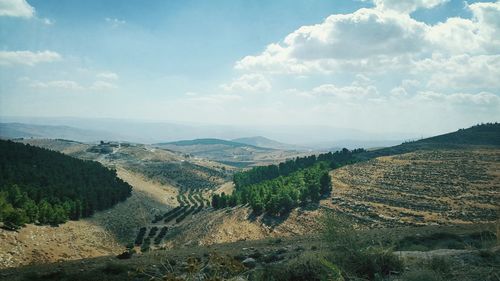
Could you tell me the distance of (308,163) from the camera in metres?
119

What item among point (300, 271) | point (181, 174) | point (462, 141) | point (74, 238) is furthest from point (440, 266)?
point (181, 174)

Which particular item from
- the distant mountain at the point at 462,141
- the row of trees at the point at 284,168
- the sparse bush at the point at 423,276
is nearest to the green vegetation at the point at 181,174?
the row of trees at the point at 284,168

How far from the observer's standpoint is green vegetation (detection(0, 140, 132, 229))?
164 feet

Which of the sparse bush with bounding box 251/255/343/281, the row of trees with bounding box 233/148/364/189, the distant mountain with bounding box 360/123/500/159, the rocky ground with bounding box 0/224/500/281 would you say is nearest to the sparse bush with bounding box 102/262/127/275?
the rocky ground with bounding box 0/224/500/281

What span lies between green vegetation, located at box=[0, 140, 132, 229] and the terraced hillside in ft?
152

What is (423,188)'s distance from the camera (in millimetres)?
61281

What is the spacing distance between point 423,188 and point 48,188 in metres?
71.1

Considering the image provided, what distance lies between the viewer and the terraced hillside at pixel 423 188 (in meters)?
47.9

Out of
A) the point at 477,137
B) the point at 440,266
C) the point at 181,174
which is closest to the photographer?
the point at 440,266

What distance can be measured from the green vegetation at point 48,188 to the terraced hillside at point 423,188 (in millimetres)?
46254

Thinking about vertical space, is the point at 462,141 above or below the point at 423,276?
above

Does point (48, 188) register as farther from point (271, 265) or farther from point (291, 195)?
point (271, 265)

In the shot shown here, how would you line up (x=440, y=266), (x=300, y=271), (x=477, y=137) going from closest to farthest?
(x=440, y=266) → (x=300, y=271) → (x=477, y=137)

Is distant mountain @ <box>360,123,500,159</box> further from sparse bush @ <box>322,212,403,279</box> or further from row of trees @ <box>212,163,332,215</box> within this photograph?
sparse bush @ <box>322,212,403,279</box>
